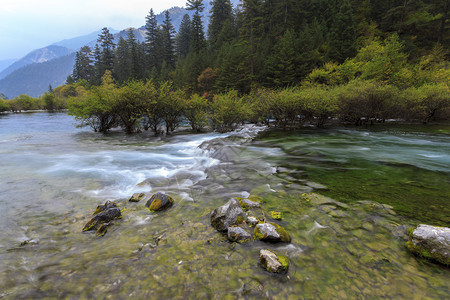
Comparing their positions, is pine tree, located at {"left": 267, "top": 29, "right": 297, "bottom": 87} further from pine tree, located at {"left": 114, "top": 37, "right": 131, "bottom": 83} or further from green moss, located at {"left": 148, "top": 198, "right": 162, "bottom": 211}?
pine tree, located at {"left": 114, "top": 37, "right": 131, "bottom": 83}

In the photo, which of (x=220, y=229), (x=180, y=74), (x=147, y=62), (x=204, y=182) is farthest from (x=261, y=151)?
(x=147, y=62)

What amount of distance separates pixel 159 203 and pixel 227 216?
2.01 meters

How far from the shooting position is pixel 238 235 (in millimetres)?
3713

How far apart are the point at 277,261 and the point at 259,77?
146 feet

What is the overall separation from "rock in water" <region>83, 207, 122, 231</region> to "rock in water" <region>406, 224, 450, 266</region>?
6.00 metres

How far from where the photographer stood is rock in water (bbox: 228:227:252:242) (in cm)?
367

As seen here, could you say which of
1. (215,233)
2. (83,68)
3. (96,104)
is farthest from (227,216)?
(83,68)

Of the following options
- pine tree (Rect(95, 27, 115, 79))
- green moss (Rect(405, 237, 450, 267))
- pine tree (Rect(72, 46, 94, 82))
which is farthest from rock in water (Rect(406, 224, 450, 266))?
pine tree (Rect(72, 46, 94, 82))

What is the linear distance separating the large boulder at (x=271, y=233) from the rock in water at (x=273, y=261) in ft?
1.27

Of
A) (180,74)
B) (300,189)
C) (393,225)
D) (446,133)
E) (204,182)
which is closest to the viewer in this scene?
(393,225)

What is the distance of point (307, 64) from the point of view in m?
37.2

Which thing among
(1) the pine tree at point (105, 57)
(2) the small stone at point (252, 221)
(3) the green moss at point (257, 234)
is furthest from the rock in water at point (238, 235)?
(1) the pine tree at point (105, 57)

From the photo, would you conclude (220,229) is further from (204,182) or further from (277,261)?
(204,182)

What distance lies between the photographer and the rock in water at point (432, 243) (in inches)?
116
